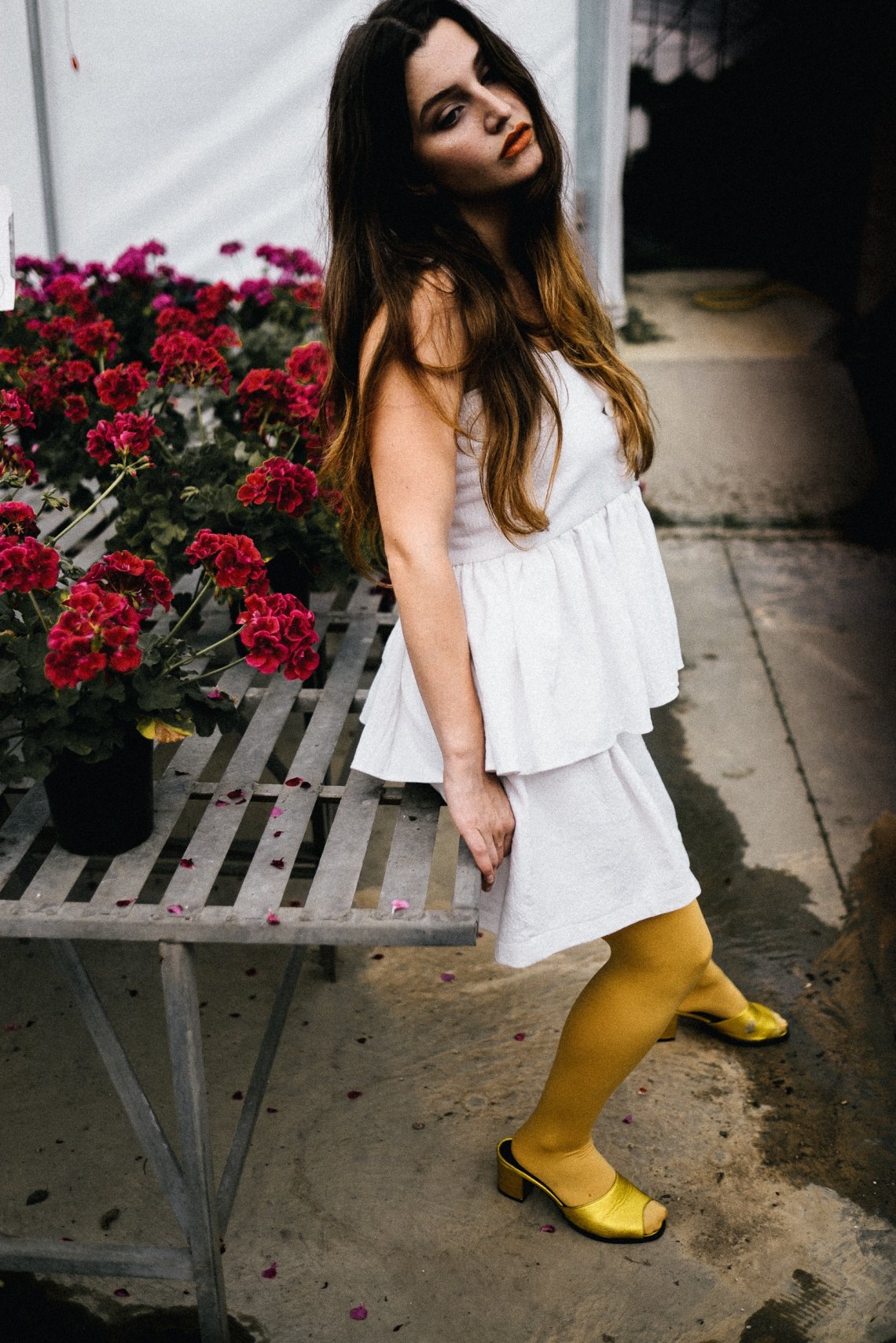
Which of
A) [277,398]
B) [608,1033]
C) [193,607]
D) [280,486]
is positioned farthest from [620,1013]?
[277,398]

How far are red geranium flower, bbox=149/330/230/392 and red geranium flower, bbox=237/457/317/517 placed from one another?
1.64ft

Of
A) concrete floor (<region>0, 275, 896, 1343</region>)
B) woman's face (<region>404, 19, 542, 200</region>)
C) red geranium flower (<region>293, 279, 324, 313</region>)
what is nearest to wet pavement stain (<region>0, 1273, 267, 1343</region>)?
concrete floor (<region>0, 275, 896, 1343</region>)

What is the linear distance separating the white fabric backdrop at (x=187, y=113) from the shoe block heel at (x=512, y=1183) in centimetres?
289

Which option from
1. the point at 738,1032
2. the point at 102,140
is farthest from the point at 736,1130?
the point at 102,140

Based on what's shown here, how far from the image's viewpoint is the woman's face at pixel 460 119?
1.44 meters

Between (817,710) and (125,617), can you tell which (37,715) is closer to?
(125,617)

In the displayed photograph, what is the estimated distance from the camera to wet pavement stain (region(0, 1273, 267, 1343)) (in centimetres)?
179

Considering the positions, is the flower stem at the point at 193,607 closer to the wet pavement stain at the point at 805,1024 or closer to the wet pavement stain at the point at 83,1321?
the wet pavement stain at the point at 83,1321

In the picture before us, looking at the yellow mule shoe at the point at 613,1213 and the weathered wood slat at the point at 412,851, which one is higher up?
the weathered wood slat at the point at 412,851

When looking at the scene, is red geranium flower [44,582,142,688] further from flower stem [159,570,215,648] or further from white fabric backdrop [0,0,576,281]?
white fabric backdrop [0,0,576,281]

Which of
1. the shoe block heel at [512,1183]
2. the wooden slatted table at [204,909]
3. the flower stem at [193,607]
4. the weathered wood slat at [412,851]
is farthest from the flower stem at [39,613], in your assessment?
the shoe block heel at [512,1183]

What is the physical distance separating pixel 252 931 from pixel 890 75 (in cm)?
556

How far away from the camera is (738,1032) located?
2.31 metres

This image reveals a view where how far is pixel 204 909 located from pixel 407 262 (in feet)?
2.75
